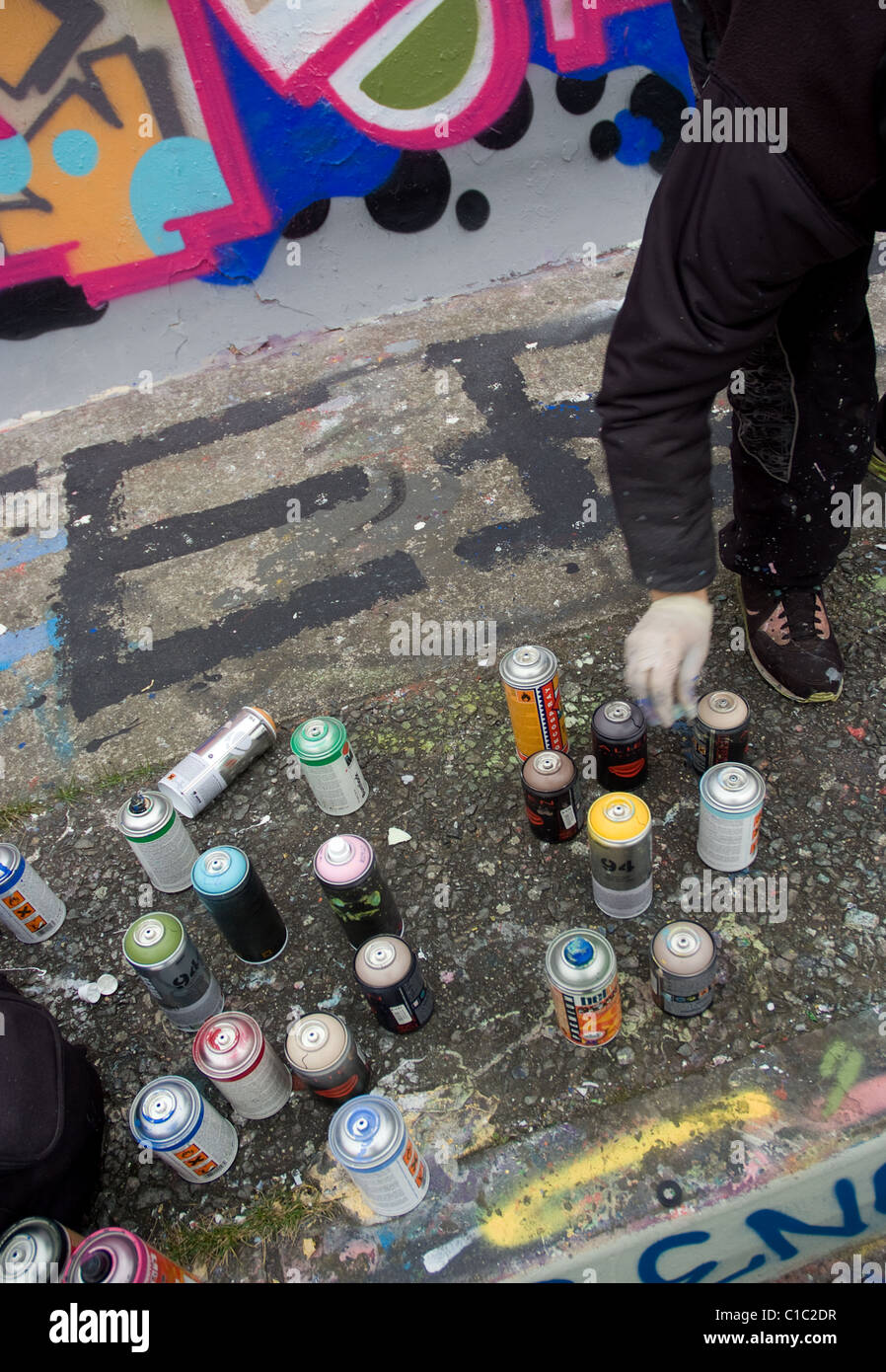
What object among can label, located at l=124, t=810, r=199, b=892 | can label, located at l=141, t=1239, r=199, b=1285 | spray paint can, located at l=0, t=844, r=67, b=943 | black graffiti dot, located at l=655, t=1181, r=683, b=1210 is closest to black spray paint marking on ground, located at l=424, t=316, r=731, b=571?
can label, located at l=124, t=810, r=199, b=892

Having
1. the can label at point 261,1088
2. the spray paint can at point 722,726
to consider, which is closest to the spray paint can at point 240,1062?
the can label at point 261,1088

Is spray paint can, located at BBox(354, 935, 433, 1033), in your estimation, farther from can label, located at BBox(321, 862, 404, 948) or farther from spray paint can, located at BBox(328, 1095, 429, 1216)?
spray paint can, located at BBox(328, 1095, 429, 1216)

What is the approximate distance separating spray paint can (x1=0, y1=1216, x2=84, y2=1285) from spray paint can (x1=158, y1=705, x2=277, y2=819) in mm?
1194

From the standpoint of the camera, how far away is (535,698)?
2266 millimetres

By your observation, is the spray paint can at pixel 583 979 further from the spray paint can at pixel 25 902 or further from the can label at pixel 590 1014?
the spray paint can at pixel 25 902

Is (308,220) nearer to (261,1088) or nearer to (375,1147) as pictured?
(261,1088)

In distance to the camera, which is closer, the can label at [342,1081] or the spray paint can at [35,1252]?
the spray paint can at [35,1252]

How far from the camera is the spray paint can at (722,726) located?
7.29 ft

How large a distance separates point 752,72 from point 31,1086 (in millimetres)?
2349

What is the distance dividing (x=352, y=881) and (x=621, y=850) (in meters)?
0.62

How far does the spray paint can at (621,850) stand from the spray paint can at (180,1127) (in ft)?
3.34

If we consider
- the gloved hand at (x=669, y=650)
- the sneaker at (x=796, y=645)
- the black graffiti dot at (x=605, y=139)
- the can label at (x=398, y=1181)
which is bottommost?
the can label at (x=398, y=1181)

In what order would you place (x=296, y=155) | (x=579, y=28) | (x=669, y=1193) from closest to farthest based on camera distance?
(x=669, y=1193) → (x=579, y=28) → (x=296, y=155)

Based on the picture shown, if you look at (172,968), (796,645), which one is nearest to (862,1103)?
(796,645)
